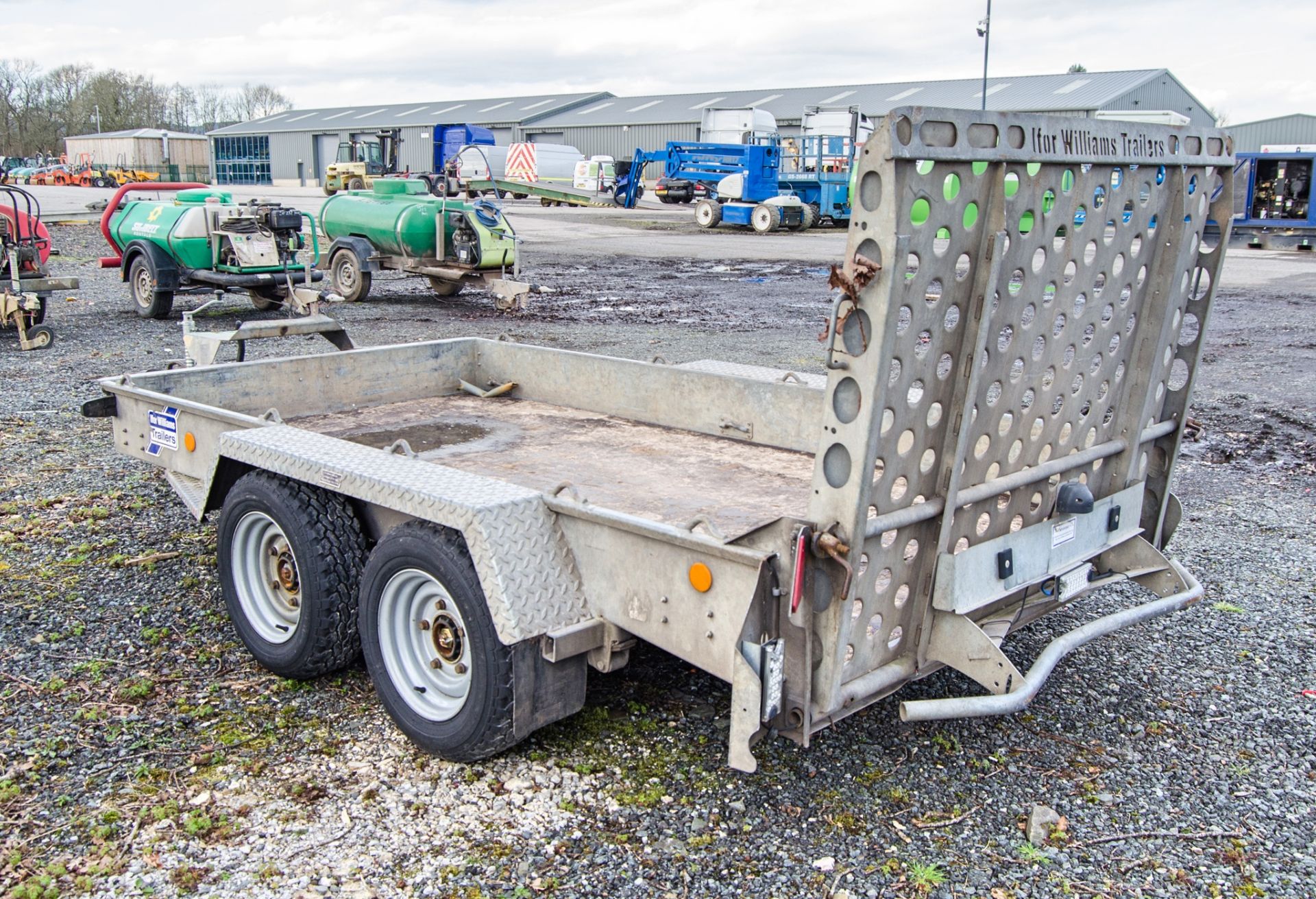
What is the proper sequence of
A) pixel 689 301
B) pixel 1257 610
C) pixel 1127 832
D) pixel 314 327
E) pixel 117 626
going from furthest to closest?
pixel 689 301 → pixel 314 327 → pixel 1257 610 → pixel 117 626 → pixel 1127 832

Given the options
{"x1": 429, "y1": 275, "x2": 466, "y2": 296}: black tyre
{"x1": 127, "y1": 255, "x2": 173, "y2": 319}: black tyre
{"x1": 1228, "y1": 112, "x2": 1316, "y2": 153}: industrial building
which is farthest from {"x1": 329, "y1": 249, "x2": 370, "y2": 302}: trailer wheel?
{"x1": 1228, "y1": 112, "x2": 1316, "y2": 153}: industrial building

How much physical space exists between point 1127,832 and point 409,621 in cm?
229

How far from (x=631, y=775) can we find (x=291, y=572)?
Answer: 5.20 feet

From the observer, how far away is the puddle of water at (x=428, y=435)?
5375 mm

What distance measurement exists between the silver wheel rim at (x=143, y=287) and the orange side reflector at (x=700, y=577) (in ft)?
40.1

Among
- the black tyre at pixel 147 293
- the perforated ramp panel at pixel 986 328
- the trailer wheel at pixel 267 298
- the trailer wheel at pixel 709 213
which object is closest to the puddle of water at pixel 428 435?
the perforated ramp panel at pixel 986 328

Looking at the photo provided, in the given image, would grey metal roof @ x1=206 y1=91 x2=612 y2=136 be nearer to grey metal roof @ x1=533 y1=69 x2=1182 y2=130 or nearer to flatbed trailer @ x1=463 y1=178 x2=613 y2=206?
grey metal roof @ x1=533 y1=69 x2=1182 y2=130

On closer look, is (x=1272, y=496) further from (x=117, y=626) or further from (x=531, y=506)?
(x=117, y=626)

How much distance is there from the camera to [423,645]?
360 cm

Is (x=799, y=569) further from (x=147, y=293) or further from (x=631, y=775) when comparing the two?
(x=147, y=293)

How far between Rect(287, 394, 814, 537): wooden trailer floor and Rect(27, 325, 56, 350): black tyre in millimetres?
7136

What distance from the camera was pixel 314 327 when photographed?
19.7 feet

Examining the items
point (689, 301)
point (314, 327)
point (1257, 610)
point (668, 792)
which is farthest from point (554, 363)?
point (689, 301)

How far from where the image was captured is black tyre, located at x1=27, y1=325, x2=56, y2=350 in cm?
1132
